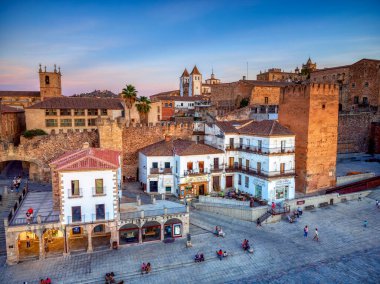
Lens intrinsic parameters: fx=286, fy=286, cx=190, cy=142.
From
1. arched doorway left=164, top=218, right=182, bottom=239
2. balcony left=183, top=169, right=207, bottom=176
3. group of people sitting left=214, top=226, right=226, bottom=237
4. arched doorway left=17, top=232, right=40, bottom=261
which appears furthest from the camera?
balcony left=183, top=169, right=207, bottom=176

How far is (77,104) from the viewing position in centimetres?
4175

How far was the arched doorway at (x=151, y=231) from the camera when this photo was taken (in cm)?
2323

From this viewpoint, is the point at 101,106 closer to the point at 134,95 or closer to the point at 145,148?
the point at 134,95

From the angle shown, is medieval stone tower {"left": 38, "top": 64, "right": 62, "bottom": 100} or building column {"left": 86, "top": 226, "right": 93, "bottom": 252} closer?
building column {"left": 86, "top": 226, "right": 93, "bottom": 252}

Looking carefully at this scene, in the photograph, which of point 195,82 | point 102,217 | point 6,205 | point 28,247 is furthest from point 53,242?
point 195,82

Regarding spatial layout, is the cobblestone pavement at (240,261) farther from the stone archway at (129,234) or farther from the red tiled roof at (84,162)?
the red tiled roof at (84,162)

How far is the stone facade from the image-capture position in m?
33.1

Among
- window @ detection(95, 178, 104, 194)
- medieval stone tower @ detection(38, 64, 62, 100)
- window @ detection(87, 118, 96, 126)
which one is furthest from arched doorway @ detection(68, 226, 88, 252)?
medieval stone tower @ detection(38, 64, 62, 100)

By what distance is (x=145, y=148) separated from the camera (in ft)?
119

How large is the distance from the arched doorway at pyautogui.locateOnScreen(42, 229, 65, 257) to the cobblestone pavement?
4.00 ft

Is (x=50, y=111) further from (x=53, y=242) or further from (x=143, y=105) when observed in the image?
(x=53, y=242)

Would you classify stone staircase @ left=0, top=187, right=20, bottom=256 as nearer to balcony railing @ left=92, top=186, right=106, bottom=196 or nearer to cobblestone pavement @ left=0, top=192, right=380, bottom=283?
cobblestone pavement @ left=0, top=192, right=380, bottom=283

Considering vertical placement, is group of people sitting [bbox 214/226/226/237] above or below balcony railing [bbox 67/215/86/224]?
below

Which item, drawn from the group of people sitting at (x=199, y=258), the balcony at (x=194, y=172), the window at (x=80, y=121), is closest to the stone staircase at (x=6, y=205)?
the group of people sitting at (x=199, y=258)
